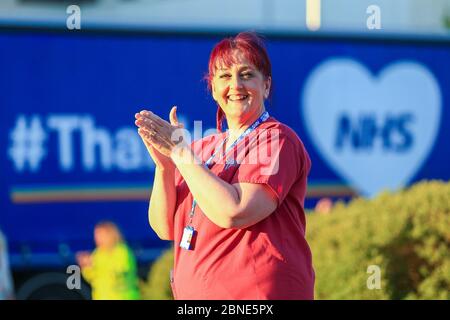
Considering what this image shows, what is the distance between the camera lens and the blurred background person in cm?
902

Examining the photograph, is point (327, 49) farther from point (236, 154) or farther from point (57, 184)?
point (236, 154)

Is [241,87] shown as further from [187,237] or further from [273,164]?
[187,237]

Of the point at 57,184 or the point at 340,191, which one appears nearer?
the point at 57,184

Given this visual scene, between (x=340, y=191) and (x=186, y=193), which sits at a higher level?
(x=186, y=193)

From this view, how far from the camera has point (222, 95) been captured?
3613 millimetres

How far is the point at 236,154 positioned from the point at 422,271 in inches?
97.4

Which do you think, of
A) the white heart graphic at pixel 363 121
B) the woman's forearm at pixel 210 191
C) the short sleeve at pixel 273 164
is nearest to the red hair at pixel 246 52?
the short sleeve at pixel 273 164

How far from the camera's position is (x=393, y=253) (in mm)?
5707

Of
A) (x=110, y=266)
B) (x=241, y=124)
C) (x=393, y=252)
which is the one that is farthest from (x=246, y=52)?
(x=110, y=266)

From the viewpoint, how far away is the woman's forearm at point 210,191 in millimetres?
3330

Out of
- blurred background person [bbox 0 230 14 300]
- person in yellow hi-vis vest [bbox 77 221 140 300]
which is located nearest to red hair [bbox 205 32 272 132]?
person in yellow hi-vis vest [bbox 77 221 140 300]

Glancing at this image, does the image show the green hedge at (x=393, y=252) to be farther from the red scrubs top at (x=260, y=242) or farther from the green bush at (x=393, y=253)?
the red scrubs top at (x=260, y=242)

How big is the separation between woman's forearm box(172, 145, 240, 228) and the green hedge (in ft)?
7.65
